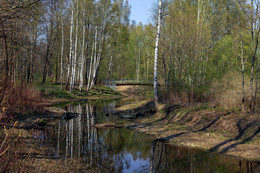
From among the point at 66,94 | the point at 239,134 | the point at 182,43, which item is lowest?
the point at 239,134

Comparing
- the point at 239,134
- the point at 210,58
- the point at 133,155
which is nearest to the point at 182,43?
the point at 210,58

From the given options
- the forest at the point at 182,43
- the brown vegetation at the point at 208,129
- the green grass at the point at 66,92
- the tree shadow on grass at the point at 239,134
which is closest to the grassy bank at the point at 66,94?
the green grass at the point at 66,92

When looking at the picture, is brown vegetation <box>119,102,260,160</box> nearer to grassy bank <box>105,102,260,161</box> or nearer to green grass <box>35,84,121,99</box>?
grassy bank <box>105,102,260,161</box>

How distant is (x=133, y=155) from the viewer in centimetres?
841

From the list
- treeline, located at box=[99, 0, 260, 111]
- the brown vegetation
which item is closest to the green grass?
treeline, located at box=[99, 0, 260, 111]

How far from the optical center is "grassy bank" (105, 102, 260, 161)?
28.6 ft

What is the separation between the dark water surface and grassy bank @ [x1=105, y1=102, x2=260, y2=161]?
56 cm

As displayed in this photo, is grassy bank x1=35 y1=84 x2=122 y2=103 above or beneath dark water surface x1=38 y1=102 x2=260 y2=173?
above

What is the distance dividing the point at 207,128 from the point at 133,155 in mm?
4548

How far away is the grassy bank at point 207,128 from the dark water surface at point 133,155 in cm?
56

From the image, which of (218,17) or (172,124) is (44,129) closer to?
(172,124)

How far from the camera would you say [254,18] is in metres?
12.0

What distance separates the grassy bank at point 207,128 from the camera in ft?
28.6

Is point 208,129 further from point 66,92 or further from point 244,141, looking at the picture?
point 66,92
